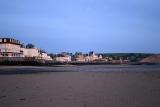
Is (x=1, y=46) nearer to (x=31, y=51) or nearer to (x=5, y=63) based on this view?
(x=5, y=63)

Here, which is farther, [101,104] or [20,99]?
[20,99]

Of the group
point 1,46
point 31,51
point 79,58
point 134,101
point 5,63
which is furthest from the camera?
point 79,58

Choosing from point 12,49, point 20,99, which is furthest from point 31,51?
point 20,99

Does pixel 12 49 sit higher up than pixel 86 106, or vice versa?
pixel 12 49

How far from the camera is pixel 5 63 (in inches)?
3044

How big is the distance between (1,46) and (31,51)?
107ft

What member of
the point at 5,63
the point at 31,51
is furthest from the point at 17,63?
the point at 31,51

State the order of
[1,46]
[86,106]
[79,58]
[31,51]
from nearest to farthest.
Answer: [86,106]
[1,46]
[31,51]
[79,58]

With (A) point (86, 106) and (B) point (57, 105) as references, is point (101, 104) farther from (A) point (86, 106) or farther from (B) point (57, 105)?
(B) point (57, 105)

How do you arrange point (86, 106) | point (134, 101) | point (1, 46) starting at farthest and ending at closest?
point (1, 46) < point (134, 101) < point (86, 106)

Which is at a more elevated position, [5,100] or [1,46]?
[1,46]

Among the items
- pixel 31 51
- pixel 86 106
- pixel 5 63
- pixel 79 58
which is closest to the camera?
pixel 86 106

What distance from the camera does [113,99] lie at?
36.5ft

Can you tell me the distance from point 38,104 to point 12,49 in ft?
308
